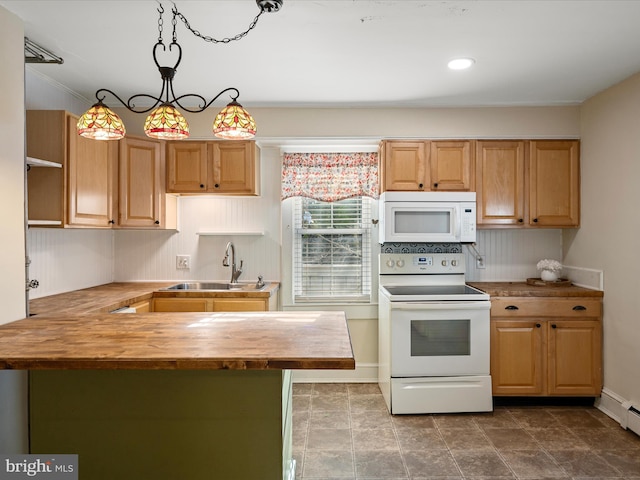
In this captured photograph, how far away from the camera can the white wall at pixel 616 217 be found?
2.95 metres

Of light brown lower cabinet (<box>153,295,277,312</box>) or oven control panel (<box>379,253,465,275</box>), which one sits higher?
oven control panel (<box>379,253,465,275</box>)

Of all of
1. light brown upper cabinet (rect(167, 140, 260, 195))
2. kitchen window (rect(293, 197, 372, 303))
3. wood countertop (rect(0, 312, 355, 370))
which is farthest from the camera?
kitchen window (rect(293, 197, 372, 303))

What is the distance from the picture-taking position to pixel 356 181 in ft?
12.8

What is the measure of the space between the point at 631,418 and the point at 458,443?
1216mm

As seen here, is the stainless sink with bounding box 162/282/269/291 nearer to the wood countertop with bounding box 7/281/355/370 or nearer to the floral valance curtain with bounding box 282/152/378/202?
the floral valance curtain with bounding box 282/152/378/202

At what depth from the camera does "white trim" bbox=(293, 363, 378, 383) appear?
3910 mm

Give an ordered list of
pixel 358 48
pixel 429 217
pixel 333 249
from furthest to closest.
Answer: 1. pixel 333 249
2. pixel 429 217
3. pixel 358 48

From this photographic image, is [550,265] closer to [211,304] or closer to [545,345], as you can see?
[545,345]

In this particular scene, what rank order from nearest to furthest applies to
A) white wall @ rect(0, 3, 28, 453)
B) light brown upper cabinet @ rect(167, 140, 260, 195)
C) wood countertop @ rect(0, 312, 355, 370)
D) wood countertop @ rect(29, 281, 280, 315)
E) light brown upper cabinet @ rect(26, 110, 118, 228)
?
wood countertop @ rect(0, 312, 355, 370)
white wall @ rect(0, 3, 28, 453)
wood countertop @ rect(29, 281, 280, 315)
light brown upper cabinet @ rect(26, 110, 118, 228)
light brown upper cabinet @ rect(167, 140, 260, 195)

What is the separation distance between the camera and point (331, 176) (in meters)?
3.91

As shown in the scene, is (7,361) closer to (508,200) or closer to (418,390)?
(418,390)

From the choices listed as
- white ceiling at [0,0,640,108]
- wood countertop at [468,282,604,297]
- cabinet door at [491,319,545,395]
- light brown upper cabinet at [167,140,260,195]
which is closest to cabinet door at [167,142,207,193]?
light brown upper cabinet at [167,140,260,195]

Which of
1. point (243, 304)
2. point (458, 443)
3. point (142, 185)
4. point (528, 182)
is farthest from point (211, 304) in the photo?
point (528, 182)

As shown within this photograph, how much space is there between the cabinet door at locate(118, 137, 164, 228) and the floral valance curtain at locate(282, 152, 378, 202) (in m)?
1.06
